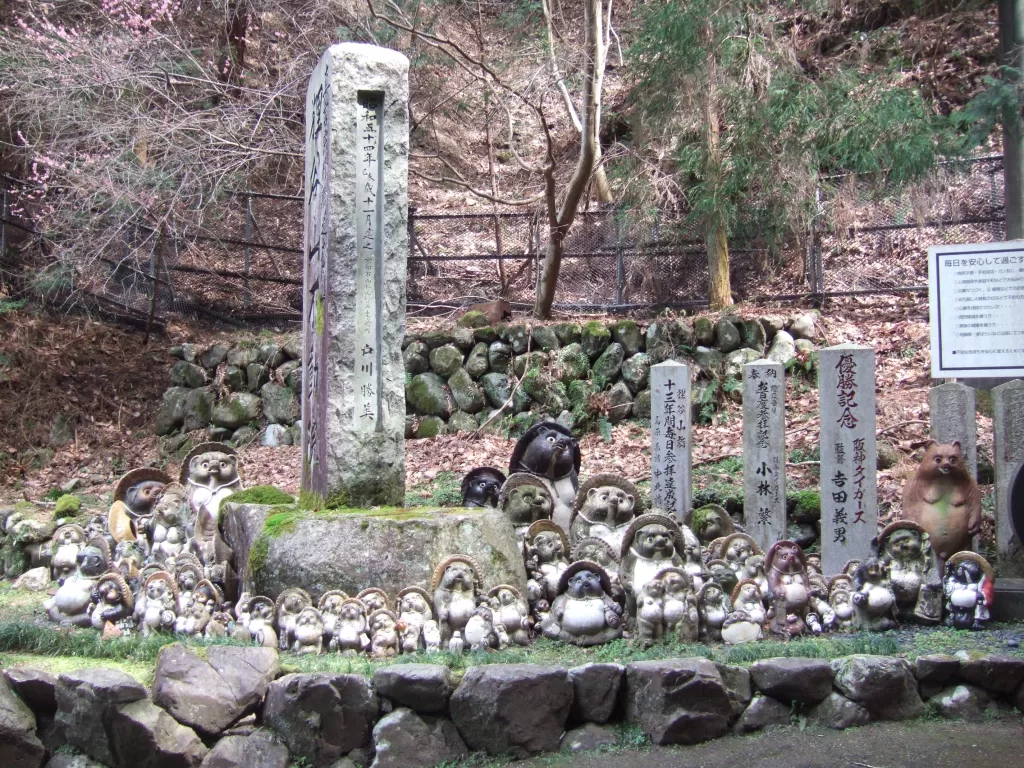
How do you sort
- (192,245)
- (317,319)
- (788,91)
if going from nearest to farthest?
(317,319) → (788,91) → (192,245)

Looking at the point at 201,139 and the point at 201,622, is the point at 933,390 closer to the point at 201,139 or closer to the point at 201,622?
the point at 201,622

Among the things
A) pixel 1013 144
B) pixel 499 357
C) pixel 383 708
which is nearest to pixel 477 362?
pixel 499 357

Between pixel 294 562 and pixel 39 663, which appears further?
pixel 294 562

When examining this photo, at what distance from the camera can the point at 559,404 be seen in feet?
38.3

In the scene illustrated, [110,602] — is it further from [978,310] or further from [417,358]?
[417,358]

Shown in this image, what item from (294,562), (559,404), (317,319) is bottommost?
(294,562)

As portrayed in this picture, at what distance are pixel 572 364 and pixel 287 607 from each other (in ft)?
23.0

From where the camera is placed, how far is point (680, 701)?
4.43 metres

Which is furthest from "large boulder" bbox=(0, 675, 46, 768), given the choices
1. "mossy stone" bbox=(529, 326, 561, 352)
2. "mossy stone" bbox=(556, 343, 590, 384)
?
"mossy stone" bbox=(529, 326, 561, 352)

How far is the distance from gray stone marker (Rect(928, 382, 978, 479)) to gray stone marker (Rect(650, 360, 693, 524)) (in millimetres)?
1884

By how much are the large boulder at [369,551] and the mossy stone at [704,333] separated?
253 inches

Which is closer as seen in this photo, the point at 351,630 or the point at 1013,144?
the point at 351,630

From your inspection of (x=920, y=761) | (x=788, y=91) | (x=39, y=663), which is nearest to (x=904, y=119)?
(x=788, y=91)

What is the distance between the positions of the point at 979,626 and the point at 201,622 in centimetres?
463
